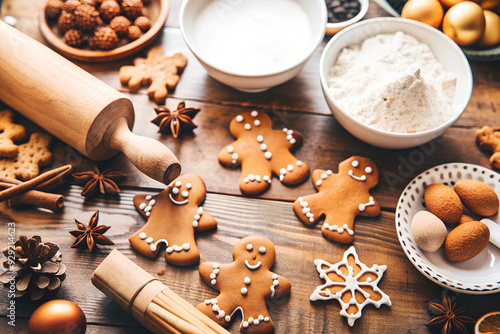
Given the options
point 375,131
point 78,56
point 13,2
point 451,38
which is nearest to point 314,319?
point 375,131

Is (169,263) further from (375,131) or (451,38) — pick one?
(451,38)

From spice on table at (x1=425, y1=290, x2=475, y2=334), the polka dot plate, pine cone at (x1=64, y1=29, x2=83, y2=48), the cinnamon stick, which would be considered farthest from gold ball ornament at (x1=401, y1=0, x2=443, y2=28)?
the cinnamon stick

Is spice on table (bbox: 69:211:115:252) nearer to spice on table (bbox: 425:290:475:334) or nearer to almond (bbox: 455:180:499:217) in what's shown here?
spice on table (bbox: 425:290:475:334)

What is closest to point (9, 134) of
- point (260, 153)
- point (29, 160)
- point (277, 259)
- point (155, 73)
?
point (29, 160)

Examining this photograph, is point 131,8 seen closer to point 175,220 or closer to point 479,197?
point 175,220

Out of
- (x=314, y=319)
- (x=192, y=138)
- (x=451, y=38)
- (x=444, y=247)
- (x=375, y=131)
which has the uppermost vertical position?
(x=451, y=38)
